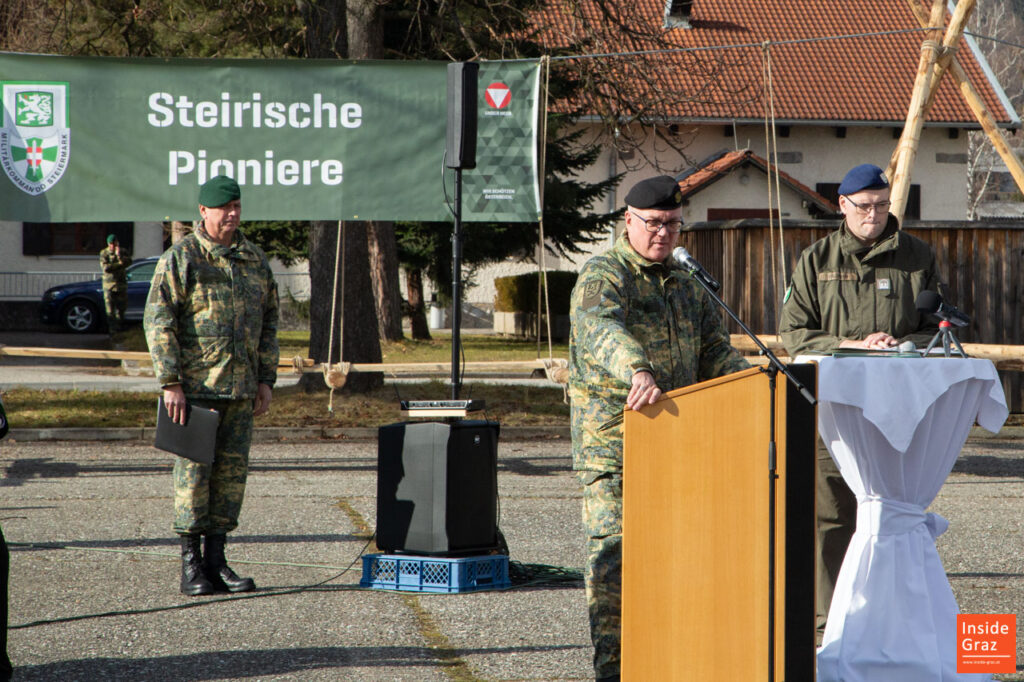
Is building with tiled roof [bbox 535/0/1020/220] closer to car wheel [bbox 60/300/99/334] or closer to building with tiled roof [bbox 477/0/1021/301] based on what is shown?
building with tiled roof [bbox 477/0/1021/301]

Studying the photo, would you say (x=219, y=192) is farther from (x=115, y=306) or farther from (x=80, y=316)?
(x=80, y=316)

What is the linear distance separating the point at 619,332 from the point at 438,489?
8.16 ft

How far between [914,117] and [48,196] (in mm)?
7211

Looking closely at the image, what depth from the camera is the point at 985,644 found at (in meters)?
4.70

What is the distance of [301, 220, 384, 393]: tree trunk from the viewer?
46.7 ft

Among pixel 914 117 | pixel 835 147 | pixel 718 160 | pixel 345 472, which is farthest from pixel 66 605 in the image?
pixel 835 147

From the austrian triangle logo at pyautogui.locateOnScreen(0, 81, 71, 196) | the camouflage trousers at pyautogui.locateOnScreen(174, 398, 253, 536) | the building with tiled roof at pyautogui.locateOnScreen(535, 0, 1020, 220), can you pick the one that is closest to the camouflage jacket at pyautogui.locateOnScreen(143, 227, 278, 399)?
the camouflage trousers at pyautogui.locateOnScreen(174, 398, 253, 536)

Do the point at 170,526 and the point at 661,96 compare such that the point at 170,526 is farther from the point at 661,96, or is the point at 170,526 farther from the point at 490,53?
the point at 490,53

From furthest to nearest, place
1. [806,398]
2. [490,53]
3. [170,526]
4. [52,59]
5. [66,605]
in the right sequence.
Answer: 1. [490,53]
2. [52,59]
3. [170,526]
4. [66,605]
5. [806,398]

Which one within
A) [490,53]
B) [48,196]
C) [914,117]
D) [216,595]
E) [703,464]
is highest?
[490,53]

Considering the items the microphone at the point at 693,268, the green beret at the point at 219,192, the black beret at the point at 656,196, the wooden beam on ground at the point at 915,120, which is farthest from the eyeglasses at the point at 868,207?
the wooden beam on ground at the point at 915,120

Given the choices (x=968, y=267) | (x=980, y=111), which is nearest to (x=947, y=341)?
(x=980, y=111)

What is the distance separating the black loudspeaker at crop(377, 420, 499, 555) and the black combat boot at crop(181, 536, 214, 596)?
0.93m

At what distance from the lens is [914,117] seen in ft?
34.4
